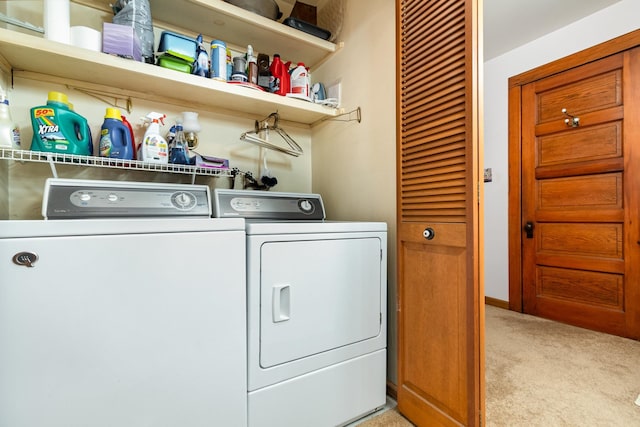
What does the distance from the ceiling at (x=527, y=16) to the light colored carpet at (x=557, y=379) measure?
2.71m

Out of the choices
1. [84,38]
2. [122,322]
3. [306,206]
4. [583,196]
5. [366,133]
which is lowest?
[122,322]

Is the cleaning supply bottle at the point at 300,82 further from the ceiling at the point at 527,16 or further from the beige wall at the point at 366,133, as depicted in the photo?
the ceiling at the point at 527,16

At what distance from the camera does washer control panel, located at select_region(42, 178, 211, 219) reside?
1048 millimetres

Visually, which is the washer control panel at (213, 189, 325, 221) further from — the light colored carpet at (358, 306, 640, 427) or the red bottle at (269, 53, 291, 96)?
the light colored carpet at (358, 306, 640, 427)

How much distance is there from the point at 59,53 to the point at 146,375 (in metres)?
1.41

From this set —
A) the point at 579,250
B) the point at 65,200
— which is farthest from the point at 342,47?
the point at 579,250

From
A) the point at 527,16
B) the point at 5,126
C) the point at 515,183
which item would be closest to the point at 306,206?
the point at 5,126

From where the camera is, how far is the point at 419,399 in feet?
4.43

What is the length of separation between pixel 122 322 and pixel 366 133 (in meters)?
1.53

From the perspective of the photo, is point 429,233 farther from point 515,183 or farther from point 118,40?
point 515,183

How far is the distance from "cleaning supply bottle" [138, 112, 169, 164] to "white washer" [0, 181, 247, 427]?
1.33ft

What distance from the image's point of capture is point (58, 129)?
1329mm

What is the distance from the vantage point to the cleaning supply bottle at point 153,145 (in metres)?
1.51

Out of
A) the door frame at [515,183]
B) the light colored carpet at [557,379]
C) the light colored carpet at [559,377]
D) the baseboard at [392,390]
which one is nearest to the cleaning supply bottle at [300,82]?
the baseboard at [392,390]
